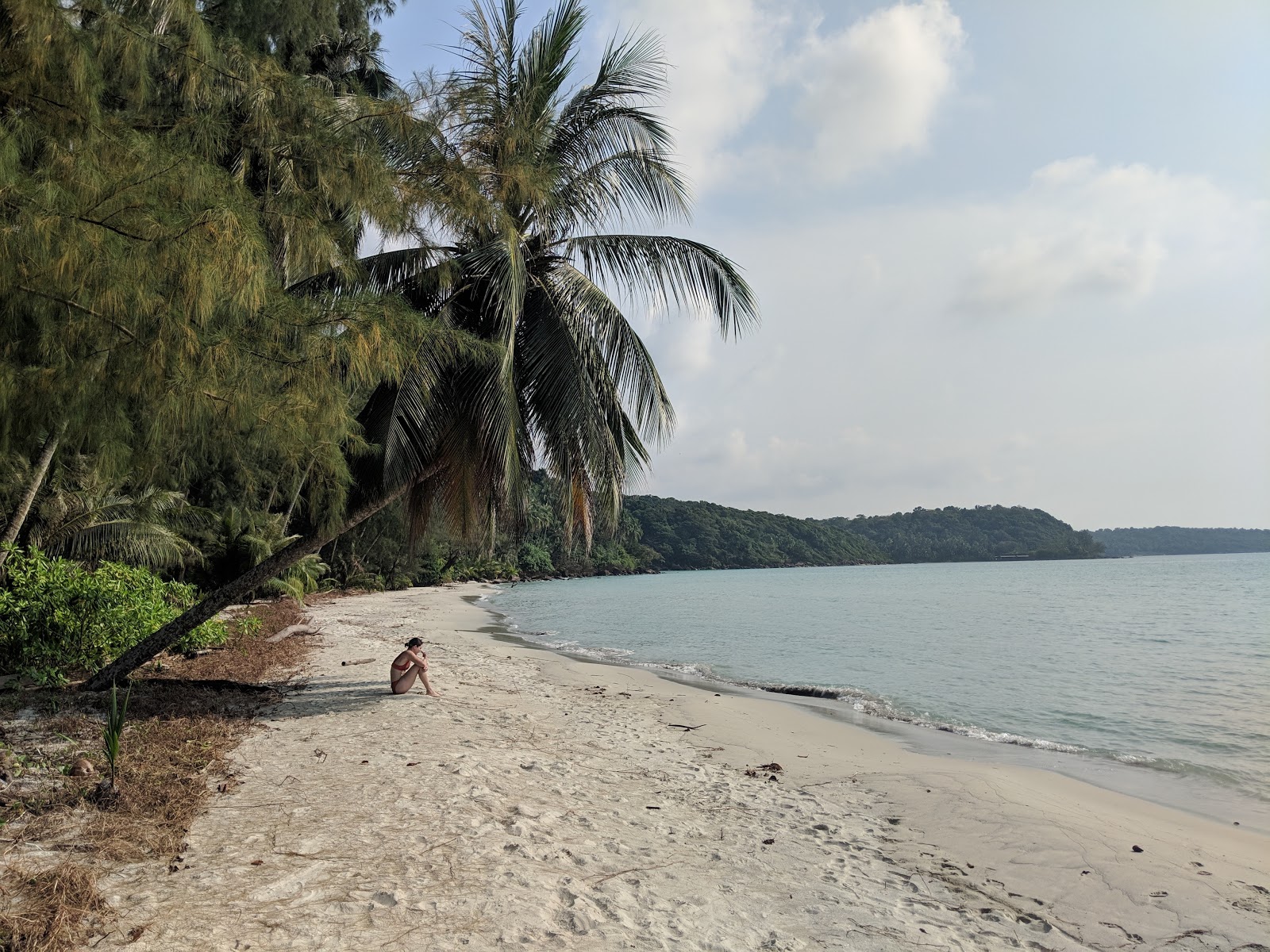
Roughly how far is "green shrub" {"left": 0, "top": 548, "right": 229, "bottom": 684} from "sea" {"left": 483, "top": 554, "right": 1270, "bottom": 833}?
8859 mm

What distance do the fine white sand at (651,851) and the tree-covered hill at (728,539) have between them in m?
95.0

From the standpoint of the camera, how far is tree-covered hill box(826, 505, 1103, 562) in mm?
119688

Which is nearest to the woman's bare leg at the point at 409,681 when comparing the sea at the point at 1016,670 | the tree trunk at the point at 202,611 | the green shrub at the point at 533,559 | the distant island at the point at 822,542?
the tree trunk at the point at 202,611

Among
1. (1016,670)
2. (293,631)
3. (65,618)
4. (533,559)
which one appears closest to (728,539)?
(533,559)

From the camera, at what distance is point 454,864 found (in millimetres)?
3982

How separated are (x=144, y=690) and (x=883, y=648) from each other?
55.6ft

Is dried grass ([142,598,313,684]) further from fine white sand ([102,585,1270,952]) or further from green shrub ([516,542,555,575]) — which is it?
green shrub ([516,542,555,575])

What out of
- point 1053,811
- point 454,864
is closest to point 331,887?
point 454,864

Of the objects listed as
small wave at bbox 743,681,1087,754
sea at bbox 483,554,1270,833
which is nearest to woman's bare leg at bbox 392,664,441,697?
sea at bbox 483,554,1270,833

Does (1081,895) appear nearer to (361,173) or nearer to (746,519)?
(361,173)

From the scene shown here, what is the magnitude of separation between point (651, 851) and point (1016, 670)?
47.0ft

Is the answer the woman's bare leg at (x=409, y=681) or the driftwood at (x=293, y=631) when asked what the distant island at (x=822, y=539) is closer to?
the driftwood at (x=293, y=631)

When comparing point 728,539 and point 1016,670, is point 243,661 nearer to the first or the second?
point 1016,670

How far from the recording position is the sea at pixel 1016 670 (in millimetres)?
9016
